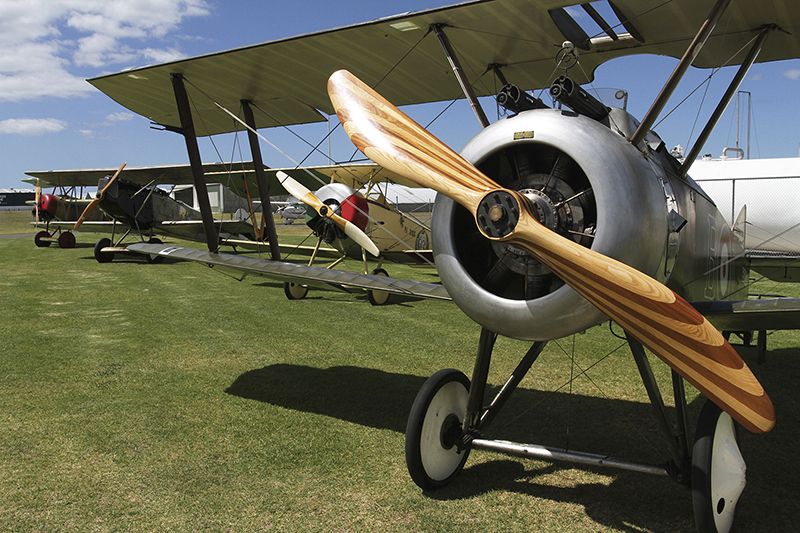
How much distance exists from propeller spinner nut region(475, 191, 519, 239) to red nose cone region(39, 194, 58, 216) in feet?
69.7

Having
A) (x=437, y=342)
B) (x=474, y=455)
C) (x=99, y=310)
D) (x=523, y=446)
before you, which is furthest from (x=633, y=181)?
(x=99, y=310)

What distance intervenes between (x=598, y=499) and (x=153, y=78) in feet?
16.5

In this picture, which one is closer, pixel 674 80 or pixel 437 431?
pixel 674 80

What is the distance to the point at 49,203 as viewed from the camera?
1919cm

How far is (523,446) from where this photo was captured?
3.04 m

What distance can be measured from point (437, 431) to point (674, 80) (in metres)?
2.12

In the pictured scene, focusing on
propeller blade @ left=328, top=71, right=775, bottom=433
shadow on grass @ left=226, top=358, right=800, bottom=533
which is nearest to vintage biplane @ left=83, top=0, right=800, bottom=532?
propeller blade @ left=328, top=71, right=775, bottom=433

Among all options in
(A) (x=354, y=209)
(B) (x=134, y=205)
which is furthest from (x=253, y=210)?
(B) (x=134, y=205)

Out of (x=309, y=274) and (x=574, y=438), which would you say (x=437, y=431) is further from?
(x=309, y=274)

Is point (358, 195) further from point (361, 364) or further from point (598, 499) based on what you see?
point (598, 499)

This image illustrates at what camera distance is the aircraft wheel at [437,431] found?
9.47ft

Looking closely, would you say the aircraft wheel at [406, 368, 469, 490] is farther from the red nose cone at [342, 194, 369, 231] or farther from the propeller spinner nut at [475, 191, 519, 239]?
the red nose cone at [342, 194, 369, 231]

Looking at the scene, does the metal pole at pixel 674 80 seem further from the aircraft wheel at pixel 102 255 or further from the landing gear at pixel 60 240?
the landing gear at pixel 60 240

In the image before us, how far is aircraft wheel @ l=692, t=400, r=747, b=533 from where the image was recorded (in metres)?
2.43
